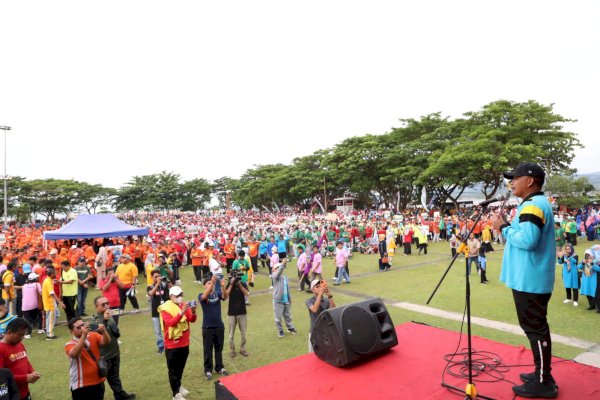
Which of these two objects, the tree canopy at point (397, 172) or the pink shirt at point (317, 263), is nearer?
the pink shirt at point (317, 263)

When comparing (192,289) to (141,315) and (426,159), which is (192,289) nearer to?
(141,315)

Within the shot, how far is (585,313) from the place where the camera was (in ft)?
28.0

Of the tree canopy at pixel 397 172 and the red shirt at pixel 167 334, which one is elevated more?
the tree canopy at pixel 397 172

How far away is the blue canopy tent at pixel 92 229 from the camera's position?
15.6 m

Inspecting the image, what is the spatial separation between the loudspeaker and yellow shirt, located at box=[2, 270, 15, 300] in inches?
322

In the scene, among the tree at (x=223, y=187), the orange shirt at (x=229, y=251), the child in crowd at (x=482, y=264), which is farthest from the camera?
the tree at (x=223, y=187)

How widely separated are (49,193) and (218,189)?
97.2 feet

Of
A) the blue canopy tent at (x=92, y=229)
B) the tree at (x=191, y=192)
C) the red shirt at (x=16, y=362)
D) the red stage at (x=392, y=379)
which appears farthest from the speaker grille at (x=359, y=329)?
the tree at (x=191, y=192)

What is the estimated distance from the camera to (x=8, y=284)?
8656 millimetres

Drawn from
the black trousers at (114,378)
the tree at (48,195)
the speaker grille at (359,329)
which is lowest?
the black trousers at (114,378)

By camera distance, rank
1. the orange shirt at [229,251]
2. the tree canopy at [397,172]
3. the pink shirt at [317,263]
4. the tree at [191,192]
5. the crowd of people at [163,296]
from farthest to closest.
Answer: the tree at [191,192], the tree canopy at [397,172], the orange shirt at [229,251], the pink shirt at [317,263], the crowd of people at [163,296]

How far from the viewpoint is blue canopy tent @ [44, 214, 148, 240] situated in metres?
15.6

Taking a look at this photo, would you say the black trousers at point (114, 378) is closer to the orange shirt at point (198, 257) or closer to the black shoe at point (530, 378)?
the black shoe at point (530, 378)

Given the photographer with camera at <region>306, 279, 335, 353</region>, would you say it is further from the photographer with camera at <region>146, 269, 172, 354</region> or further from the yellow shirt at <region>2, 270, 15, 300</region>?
the yellow shirt at <region>2, 270, 15, 300</region>
